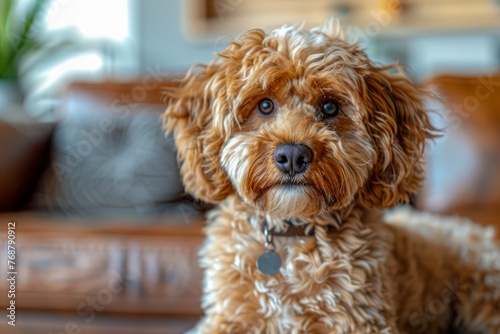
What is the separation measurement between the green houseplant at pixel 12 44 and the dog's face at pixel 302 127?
12.3 ft

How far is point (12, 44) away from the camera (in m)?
5.14

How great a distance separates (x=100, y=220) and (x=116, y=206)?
0.29m

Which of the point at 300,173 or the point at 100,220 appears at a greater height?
the point at 300,173

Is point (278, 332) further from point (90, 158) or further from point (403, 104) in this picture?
point (90, 158)

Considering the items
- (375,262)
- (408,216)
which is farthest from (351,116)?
(408,216)

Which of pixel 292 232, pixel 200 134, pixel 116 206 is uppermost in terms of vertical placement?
pixel 200 134

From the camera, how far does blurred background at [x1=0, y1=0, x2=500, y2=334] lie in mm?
2521

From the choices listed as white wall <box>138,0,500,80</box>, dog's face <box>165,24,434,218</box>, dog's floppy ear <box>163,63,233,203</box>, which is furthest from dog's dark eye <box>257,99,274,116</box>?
white wall <box>138,0,500,80</box>

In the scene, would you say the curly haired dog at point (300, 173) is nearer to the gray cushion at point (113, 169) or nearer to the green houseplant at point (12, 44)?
the gray cushion at point (113, 169)

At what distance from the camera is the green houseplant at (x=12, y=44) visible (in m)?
5.11

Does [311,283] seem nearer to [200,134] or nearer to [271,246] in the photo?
[271,246]

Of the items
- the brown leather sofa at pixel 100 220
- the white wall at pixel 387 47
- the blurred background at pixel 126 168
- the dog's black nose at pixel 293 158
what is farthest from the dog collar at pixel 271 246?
the white wall at pixel 387 47

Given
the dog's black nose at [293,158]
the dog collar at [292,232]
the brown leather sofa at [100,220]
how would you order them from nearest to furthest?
1. the dog's black nose at [293,158]
2. the dog collar at [292,232]
3. the brown leather sofa at [100,220]

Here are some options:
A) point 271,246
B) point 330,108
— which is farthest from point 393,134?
point 271,246
